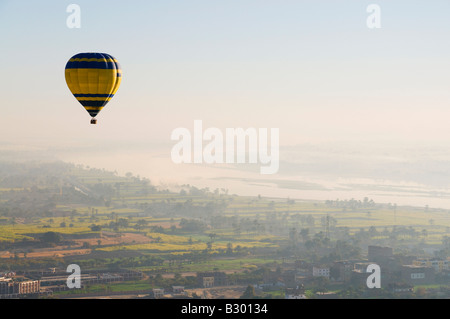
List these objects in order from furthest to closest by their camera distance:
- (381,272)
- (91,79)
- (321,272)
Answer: (381,272) < (321,272) < (91,79)

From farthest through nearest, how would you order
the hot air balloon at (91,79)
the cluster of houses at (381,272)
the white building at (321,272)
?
the white building at (321,272) < the cluster of houses at (381,272) < the hot air balloon at (91,79)

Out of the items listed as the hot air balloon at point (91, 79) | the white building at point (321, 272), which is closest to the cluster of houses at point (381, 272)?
the white building at point (321, 272)

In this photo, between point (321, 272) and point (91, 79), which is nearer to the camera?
point (91, 79)


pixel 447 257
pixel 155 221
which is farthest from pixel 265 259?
pixel 155 221

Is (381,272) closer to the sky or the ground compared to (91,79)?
closer to the ground

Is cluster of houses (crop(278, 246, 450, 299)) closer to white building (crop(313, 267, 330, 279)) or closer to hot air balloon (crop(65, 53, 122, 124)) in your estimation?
white building (crop(313, 267, 330, 279))

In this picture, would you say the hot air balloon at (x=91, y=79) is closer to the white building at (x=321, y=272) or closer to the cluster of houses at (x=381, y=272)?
the cluster of houses at (x=381, y=272)

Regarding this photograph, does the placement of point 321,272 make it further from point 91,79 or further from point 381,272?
point 91,79

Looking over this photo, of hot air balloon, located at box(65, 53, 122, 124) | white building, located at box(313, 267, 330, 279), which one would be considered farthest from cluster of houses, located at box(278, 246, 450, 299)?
hot air balloon, located at box(65, 53, 122, 124)

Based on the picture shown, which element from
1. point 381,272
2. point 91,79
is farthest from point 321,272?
point 91,79
